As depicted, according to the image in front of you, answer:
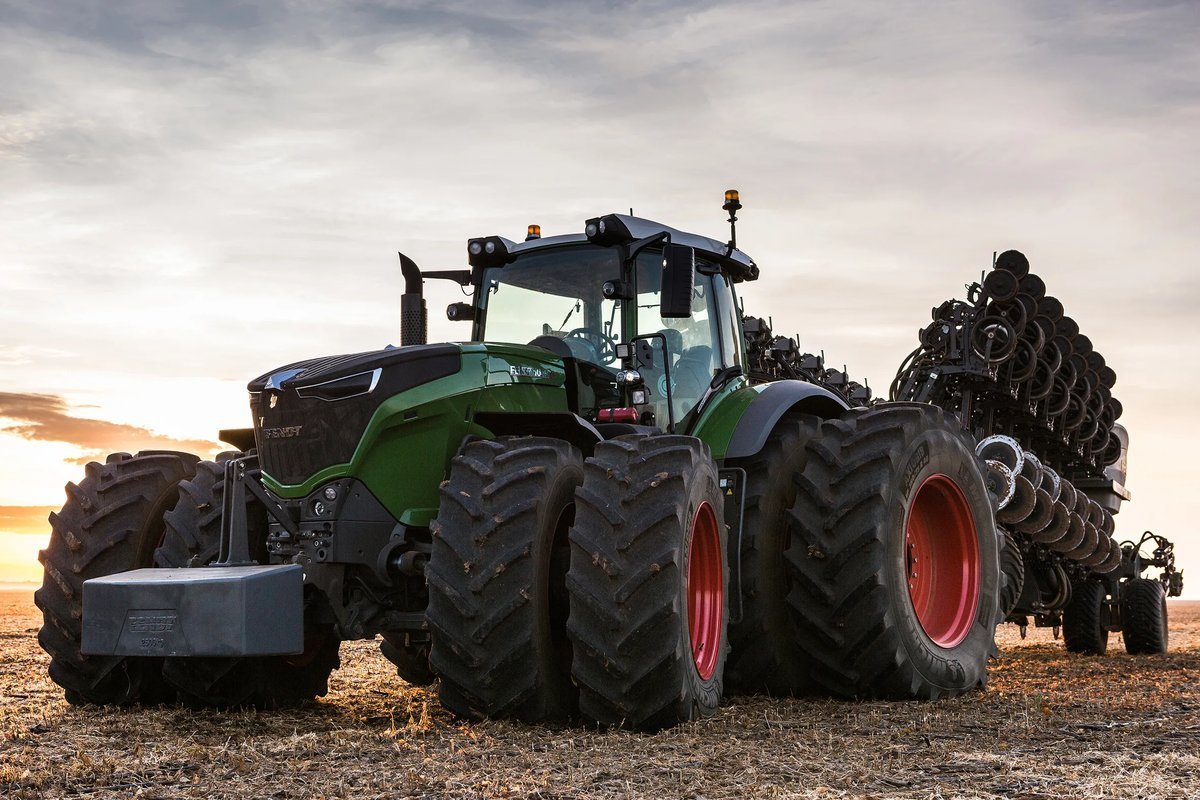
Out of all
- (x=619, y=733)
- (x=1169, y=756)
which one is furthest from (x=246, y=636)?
(x=1169, y=756)

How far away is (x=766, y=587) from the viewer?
7961 millimetres

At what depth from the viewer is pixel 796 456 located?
8.34 metres

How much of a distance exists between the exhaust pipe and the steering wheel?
101 cm

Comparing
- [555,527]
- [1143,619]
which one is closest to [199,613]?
[555,527]

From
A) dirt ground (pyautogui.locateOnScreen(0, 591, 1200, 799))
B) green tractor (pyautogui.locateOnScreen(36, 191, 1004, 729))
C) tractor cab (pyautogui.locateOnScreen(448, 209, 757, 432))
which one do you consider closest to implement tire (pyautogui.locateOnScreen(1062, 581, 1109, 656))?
green tractor (pyautogui.locateOnScreen(36, 191, 1004, 729))

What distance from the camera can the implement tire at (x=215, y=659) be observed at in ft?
24.2

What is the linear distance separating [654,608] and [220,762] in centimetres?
199

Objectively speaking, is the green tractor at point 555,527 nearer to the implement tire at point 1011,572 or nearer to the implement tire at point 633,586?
the implement tire at point 633,586

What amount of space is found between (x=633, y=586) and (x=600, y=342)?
2.27 meters

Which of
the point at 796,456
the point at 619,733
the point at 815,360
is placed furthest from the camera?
the point at 815,360

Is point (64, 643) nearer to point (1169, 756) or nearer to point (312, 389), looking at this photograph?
point (312, 389)

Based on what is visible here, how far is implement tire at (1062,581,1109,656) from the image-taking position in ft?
48.1

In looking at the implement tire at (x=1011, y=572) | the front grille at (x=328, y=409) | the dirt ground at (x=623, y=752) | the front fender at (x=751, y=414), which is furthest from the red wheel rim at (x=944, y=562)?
the front grille at (x=328, y=409)

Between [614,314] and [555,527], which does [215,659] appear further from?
[614,314]
